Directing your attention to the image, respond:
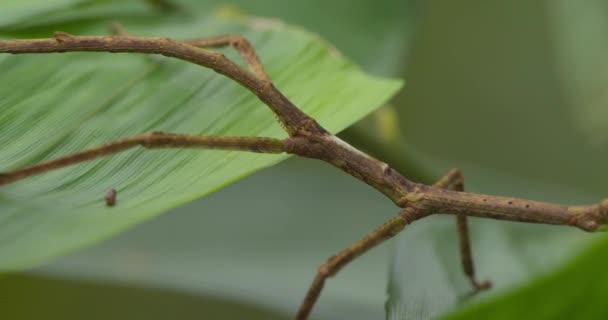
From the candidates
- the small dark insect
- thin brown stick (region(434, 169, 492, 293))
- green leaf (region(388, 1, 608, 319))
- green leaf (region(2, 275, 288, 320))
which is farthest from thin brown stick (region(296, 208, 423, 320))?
green leaf (region(388, 1, 608, 319))

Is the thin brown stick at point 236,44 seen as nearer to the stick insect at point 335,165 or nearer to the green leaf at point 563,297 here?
the stick insect at point 335,165

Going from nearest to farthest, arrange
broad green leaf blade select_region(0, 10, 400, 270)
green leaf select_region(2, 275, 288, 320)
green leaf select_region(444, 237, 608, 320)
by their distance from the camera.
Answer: green leaf select_region(444, 237, 608, 320) → broad green leaf blade select_region(0, 10, 400, 270) → green leaf select_region(2, 275, 288, 320)

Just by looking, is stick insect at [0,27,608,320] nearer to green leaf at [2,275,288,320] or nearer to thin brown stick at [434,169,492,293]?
thin brown stick at [434,169,492,293]

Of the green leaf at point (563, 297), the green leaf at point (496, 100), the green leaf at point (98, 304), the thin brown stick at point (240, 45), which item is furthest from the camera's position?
the green leaf at point (496, 100)

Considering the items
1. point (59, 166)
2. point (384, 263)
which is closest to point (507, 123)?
point (384, 263)

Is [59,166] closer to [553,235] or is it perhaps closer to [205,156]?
[205,156]

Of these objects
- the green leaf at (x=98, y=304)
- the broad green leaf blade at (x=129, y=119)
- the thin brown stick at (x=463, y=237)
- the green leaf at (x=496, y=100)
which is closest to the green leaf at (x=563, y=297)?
the broad green leaf blade at (x=129, y=119)
